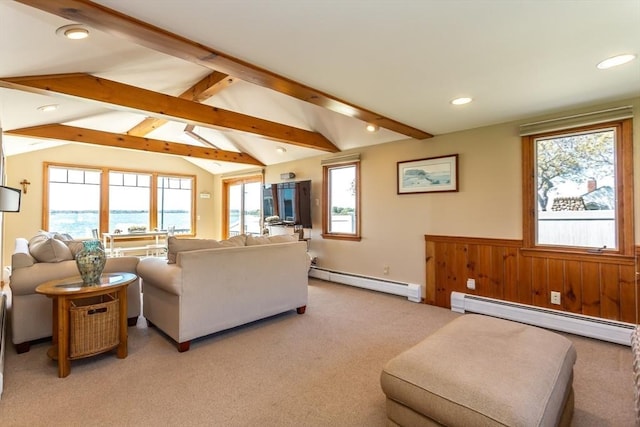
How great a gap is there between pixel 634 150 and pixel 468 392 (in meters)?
2.90

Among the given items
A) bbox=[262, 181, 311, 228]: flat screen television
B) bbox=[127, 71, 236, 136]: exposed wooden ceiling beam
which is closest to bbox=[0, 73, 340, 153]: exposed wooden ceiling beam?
bbox=[127, 71, 236, 136]: exposed wooden ceiling beam

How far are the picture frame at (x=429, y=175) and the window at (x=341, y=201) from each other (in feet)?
2.73

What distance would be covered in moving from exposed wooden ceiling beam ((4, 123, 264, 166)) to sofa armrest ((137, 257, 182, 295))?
8.54 ft

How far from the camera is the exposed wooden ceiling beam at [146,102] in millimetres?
2592

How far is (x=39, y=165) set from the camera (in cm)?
609

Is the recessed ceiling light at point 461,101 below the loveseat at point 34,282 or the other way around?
the other way around

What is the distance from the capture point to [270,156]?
6.26m

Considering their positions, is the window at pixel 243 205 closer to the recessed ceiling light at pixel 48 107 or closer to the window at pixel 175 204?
the window at pixel 175 204

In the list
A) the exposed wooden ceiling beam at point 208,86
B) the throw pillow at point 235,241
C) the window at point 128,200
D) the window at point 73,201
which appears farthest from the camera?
the window at point 128,200

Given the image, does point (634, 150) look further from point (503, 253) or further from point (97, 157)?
point (97, 157)

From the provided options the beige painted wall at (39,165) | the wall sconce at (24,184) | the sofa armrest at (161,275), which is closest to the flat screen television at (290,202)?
the sofa armrest at (161,275)

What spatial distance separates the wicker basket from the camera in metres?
2.33

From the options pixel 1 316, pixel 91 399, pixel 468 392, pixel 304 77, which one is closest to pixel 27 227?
pixel 1 316

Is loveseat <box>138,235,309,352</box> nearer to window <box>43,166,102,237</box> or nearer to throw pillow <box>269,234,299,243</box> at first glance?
throw pillow <box>269,234,299,243</box>
